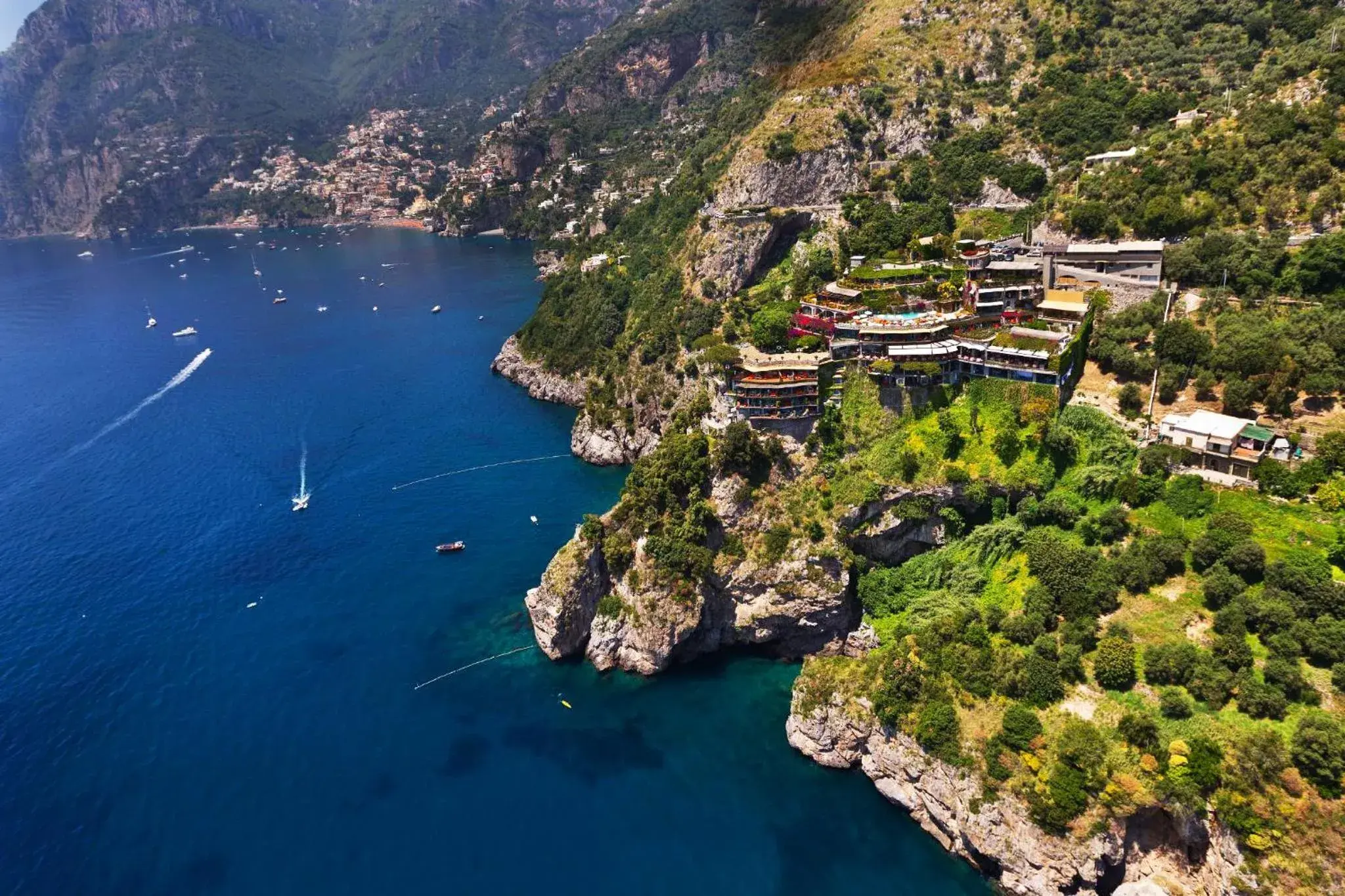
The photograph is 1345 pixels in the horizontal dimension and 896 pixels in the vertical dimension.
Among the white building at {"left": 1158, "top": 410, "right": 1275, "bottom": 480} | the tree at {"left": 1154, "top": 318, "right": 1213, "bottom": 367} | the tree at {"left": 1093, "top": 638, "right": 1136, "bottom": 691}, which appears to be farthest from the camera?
the tree at {"left": 1154, "top": 318, "right": 1213, "bottom": 367}

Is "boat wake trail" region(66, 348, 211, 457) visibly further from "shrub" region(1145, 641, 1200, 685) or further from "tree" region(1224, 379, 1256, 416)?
"tree" region(1224, 379, 1256, 416)

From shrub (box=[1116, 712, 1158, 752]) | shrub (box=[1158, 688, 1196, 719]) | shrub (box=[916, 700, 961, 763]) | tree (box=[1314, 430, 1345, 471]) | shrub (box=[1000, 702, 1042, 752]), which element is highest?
tree (box=[1314, 430, 1345, 471])

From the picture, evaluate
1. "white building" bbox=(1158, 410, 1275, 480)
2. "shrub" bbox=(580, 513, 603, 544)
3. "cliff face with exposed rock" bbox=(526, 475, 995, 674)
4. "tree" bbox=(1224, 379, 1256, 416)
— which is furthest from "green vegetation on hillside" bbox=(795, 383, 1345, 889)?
"shrub" bbox=(580, 513, 603, 544)

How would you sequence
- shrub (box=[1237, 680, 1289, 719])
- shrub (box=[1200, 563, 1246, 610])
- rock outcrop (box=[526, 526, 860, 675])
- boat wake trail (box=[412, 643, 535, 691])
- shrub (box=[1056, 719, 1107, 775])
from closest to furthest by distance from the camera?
shrub (box=[1237, 680, 1289, 719])
shrub (box=[1056, 719, 1107, 775])
shrub (box=[1200, 563, 1246, 610])
rock outcrop (box=[526, 526, 860, 675])
boat wake trail (box=[412, 643, 535, 691])

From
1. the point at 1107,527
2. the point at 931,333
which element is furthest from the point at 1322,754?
the point at 931,333

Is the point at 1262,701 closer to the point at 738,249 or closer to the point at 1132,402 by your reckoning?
the point at 1132,402

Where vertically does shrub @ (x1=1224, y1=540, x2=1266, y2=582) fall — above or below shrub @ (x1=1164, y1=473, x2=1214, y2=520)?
below

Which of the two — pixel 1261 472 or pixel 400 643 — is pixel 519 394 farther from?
pixel 1261 472
